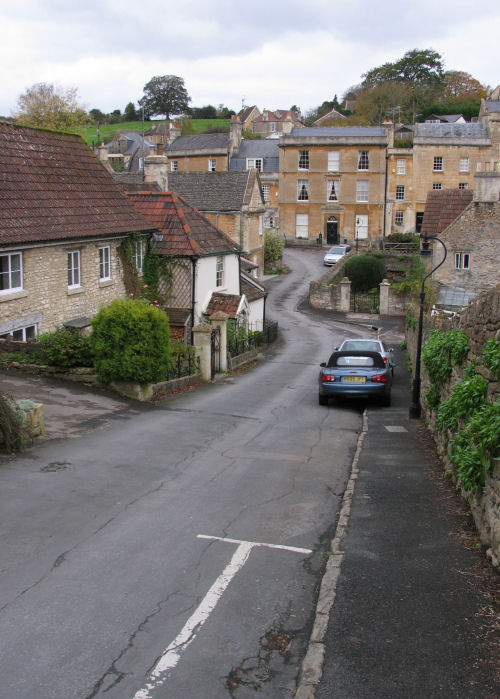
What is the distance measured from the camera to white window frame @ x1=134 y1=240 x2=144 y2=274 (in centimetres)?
2691

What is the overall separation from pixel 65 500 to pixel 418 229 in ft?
216

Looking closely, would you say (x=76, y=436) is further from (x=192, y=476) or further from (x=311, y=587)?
(x=311, y=587)

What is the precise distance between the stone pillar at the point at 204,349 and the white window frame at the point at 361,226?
4843 centimetres

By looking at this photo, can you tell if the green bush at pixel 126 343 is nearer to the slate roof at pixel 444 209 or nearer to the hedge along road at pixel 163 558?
the hedge along road at pixel 163 558

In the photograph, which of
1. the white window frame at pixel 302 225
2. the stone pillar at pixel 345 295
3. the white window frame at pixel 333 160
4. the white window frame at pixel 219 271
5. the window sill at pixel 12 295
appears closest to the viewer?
the window sill at pixel 12 295

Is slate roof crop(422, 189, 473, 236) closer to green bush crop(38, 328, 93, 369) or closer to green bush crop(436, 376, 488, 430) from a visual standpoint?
green bush crop(38, 328, 93, 369)

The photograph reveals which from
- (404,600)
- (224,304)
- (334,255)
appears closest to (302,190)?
(334,255)

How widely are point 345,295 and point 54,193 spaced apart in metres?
28.1

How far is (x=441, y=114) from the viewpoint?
92625 mm

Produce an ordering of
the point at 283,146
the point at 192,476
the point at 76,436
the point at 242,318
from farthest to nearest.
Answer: the point at 283,146 < the point at 242,318 < the point at 76,436 < the point at 192,476

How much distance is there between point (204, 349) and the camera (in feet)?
74.6

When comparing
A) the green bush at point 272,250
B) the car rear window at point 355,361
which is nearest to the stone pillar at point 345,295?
the green bush at point 272,250

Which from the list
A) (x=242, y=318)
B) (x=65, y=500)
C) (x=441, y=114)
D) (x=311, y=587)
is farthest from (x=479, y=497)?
(x=441, y=114)

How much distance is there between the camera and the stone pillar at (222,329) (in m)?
24.4
